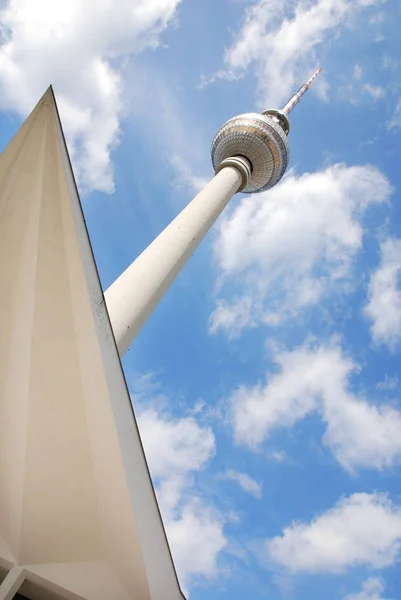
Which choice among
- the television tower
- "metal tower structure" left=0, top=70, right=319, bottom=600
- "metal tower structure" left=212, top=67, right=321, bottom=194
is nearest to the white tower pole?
the television tower

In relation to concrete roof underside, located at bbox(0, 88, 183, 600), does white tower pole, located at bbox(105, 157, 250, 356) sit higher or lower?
higher

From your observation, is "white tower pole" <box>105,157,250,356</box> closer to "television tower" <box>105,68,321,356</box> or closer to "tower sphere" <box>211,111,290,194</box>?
"television tower" <box>105,68,321,356</box>

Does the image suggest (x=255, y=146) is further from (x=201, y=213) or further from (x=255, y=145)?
(x=201, y=213)

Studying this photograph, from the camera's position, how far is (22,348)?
284 inches

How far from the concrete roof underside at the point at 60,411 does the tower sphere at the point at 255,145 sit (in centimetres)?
2387

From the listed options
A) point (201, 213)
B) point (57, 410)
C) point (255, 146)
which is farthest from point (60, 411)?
point (255, 146)

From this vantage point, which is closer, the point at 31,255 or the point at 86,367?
the point at 86,367

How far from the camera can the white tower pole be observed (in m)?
11.4

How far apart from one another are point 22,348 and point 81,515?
9.64ft

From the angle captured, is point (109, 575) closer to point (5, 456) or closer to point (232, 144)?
point (5, 456)

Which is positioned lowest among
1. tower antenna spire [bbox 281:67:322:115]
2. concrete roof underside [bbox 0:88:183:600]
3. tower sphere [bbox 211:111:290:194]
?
concrete roof underside [bbox 0:88:183:600]

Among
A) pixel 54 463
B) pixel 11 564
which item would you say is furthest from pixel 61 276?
pixel 11 564

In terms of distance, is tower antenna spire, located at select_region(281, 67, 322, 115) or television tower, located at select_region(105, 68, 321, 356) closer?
television tower, located at select_region(105, 68, 321, 356)

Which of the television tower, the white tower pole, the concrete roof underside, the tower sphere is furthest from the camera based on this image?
the tower sphere
